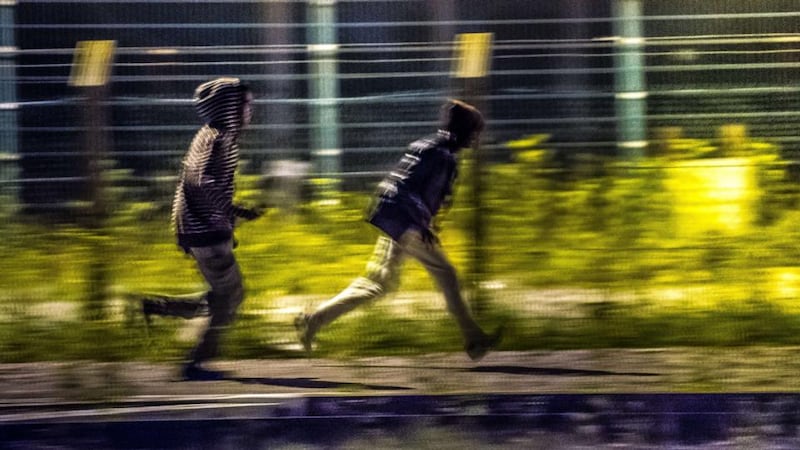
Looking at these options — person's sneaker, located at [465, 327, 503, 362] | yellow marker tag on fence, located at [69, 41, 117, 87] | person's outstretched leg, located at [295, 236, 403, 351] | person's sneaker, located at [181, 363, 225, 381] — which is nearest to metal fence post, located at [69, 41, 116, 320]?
yellow marker tag on fence, located at [69, 41, 117, 87]

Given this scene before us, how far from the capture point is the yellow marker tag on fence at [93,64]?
7832mm

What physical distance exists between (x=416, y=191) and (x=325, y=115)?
1477mm

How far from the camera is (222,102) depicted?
7.53 meters

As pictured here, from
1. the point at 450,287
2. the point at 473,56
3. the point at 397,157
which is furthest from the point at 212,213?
the point at 473,56

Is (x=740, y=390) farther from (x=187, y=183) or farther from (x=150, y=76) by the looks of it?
(x=150, y=76)

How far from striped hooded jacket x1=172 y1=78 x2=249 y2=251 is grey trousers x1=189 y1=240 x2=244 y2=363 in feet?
0.26

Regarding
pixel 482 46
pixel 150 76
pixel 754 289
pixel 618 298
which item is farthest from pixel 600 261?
pixel 150 76

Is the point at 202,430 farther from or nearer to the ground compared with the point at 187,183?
nearer to the ground

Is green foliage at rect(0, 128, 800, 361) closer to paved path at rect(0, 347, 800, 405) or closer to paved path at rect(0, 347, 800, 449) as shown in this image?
paved path at rect(0, 347, 800, 405)

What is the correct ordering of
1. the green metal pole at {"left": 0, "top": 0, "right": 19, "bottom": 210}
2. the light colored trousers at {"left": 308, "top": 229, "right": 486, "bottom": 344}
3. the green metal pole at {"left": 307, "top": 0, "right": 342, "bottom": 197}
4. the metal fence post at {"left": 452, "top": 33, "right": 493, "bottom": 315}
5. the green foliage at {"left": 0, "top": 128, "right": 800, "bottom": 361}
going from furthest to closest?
the green metal pole at {"left": 307, "top": 0, "right": 342, "bottom": 197} < the green metal pole at {"left": 0, "top": 0, "right": 19, "bottom": 210} < the green foliage at {"left": 0, "top": 128, "right": 800, "bottom": 361} < the metal fence post at {"left": 452, "top": 33, "right": 493, "bottom": 315} < the light colored trousers at {"left": 308, "top": 229, "right": 486, "bottom": 344}

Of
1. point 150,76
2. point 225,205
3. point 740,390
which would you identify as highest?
point 150,76

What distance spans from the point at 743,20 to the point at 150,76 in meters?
3.76

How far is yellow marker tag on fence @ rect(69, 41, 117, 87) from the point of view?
25.7 feet

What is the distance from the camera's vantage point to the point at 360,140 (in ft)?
28.3
